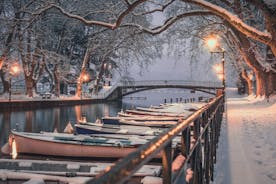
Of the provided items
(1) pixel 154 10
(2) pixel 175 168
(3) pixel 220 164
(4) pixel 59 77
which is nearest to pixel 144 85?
(4) pixel 59 77

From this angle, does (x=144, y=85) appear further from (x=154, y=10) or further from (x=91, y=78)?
(x=154, y=10)

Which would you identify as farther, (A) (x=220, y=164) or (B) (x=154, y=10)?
(B) (x=154, y=10)

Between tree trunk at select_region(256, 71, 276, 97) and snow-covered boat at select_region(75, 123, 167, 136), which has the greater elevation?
tree trunk at select_region(256, 71, 276, 97)

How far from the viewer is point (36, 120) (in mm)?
27938

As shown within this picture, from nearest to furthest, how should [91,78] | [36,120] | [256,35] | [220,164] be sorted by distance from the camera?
[220,164] → [256,35] → [36,120] → [91,78]

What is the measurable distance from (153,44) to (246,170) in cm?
3318

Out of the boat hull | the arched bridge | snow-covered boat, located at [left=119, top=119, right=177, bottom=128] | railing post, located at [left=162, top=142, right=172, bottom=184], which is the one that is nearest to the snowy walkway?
the boat hull

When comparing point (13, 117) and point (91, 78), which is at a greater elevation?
point (91, 78)

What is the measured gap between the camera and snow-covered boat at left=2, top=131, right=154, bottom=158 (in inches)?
483

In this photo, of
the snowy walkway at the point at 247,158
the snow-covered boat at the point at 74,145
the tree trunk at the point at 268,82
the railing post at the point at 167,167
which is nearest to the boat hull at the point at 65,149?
the snow-covered boat at the point at 74,145

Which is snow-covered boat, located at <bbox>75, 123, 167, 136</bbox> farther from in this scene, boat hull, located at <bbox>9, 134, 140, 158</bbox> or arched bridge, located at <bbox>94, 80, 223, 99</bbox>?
arched bridge, located at <bbox>94, 80, 223, 99</bbox>

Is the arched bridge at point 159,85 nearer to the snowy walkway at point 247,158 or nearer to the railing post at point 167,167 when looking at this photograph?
the snowy walkway at point 247,158

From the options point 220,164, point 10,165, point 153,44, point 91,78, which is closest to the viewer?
point 220,164

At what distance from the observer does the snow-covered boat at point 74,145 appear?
40.2 ft
